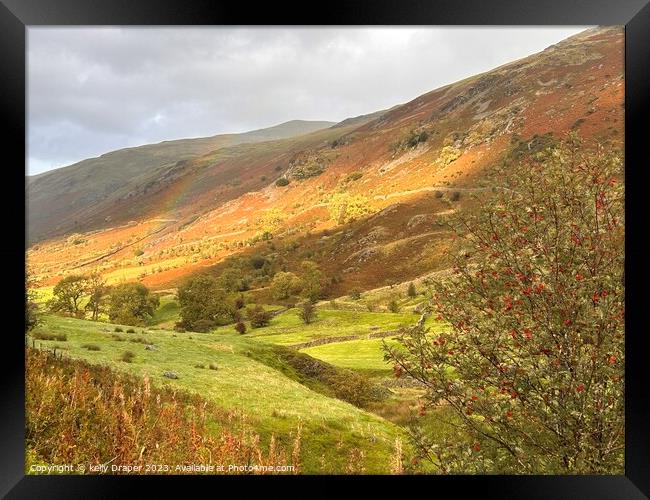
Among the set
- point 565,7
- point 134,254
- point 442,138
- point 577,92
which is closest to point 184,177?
point 134,254

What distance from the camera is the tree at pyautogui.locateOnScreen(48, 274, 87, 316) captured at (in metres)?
5.80

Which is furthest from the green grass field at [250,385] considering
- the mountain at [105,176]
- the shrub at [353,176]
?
the shrub at [353,176]

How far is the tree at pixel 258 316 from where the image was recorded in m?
5.81

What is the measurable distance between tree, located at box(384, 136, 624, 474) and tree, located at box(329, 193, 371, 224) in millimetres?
2080

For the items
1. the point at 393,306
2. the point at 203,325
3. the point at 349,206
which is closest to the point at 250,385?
the point at 203,325

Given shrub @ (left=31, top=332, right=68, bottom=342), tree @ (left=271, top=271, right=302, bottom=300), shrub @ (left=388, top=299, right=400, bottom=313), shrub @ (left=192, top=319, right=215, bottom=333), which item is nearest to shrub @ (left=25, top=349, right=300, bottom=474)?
shrub @ (left=31, top=332, right=68, bottom=342)

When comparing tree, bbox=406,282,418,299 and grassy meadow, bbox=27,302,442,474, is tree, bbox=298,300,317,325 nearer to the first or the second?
grassy meadow, bbox=27,302,442,474

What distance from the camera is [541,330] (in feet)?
12.8

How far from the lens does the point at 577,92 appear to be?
5.70 metres

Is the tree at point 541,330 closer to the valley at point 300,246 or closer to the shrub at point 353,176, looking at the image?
the valley at point 300,246

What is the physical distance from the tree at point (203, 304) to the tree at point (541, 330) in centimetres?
260

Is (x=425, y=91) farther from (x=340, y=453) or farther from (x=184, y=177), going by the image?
(x=340, y=453)

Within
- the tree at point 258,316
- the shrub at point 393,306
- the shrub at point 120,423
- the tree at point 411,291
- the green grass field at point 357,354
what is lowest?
the shrub at point 120,423

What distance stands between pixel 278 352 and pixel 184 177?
2774 millimetres
